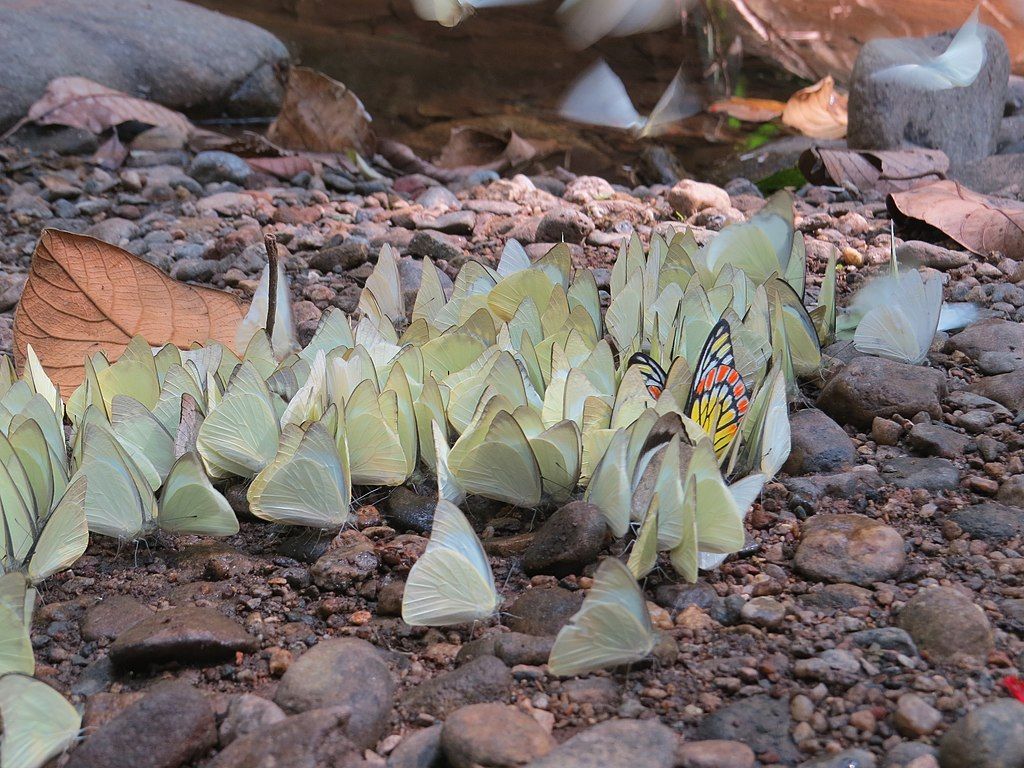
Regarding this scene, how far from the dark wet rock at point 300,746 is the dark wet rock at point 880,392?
120 centimetres

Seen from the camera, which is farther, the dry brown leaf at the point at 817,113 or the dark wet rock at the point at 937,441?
the dry brown leaf at the point at 817,113

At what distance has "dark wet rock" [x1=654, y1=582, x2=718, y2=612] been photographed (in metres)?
1.41

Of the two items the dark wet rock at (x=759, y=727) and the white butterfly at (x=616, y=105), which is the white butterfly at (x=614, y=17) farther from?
the dark wet rock at (x=759, y=727)

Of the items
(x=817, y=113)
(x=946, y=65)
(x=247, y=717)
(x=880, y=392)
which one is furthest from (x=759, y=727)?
(x=817, y=113)

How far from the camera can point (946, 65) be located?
4742 millimetres

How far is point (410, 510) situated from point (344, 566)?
19 centimetres

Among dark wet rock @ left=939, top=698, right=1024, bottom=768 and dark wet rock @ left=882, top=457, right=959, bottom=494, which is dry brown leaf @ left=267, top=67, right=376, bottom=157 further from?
dark wet rock @ left=939, top=698, right=1024, bottom=768

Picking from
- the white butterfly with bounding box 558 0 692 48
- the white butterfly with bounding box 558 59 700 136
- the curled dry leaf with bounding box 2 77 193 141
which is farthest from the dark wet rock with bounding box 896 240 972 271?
the white butterfly with bounding box 558 0 692 48

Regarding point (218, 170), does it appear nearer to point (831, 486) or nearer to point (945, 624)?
point (831, 486)

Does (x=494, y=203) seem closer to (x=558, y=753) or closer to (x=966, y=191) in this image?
(x=966, y=191)

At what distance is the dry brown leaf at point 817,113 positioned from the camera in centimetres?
649

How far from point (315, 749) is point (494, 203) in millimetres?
2786

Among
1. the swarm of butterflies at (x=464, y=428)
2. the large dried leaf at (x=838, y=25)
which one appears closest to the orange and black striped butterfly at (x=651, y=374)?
the swarm of butterflies at (x=464, y=428)

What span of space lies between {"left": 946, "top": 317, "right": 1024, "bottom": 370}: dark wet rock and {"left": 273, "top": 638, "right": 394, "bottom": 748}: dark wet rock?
4.99 ft
